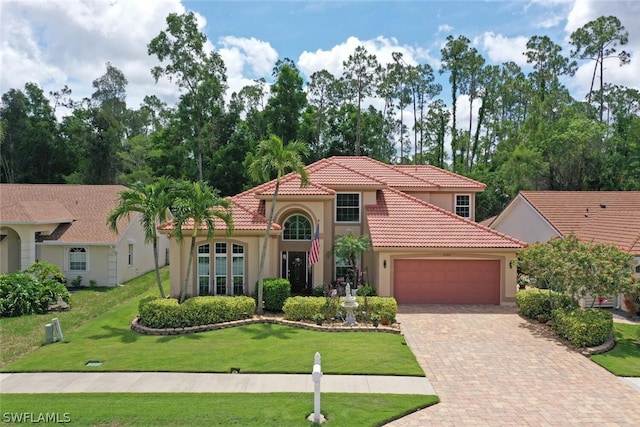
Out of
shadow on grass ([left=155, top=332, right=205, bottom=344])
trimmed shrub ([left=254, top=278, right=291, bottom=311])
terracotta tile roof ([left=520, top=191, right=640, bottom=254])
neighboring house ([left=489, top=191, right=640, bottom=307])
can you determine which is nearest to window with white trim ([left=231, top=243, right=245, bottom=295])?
trimmed shrub ([left=254, top=278, right=291, bottom=311])

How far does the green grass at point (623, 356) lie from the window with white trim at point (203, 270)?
575 inches

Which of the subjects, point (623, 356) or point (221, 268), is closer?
point (623, 356)

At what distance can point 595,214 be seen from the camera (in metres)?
25.1

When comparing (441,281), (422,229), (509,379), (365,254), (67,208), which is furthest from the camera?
(67,208)

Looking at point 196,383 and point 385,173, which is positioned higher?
point 385,173

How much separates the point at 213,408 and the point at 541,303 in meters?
13.4

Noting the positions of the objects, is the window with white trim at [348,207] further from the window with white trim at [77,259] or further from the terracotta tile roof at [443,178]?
the window with white trim at [77,259]

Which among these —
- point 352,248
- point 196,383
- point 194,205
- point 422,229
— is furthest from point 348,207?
point 196,383

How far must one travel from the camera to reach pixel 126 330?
15.5 metres

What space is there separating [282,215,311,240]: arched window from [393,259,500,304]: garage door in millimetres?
4467

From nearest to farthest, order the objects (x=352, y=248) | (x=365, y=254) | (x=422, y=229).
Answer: (x=352, y=248) → (x=422, y=229) → (x=365, y=254)

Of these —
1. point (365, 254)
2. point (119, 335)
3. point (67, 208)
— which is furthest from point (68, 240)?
point (365, 254)

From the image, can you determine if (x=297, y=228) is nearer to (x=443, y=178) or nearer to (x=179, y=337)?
(x=179, y=337)

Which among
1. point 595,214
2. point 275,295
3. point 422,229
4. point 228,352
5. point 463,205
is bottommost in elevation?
point 228,352
